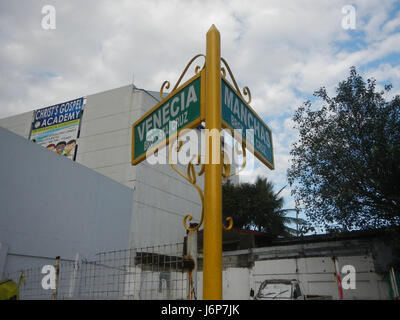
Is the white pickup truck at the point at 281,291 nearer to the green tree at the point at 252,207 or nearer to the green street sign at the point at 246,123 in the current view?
the green tree at the point at 252,207

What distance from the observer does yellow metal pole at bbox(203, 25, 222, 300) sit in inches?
59.0

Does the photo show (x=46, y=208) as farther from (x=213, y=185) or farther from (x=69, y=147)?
(x=69, y=147)

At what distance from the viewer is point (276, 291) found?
40.8ft

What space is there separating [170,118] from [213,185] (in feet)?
2.14

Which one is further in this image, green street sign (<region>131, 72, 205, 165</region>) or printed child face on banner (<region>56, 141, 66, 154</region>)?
printed child face on banner (<region>56, 141, 66, 154</region>)

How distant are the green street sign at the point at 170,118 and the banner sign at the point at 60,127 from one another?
52.4 ft

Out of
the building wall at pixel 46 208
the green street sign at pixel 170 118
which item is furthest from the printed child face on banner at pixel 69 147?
the green street sign at pixel 170 118

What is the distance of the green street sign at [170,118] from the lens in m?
1.90

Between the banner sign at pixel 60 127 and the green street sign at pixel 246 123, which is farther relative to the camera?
the banner sign at pixel 60 127

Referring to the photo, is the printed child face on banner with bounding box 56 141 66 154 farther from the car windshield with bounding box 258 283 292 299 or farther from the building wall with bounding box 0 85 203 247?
the car windshield with bounding box 258 283 292 299

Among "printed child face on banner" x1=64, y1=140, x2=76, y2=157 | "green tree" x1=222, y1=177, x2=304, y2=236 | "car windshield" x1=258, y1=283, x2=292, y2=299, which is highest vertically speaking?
"printed child face on banner" x1=64, y1=140, x2=76, y2=157

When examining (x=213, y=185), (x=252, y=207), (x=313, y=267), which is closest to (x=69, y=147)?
(x=252, y=207)

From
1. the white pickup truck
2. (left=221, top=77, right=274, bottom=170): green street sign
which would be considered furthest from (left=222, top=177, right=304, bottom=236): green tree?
(left=221, top=77, right=274, bottom=170): green street sign

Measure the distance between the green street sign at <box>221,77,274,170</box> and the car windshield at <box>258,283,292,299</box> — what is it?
37.0 ft
